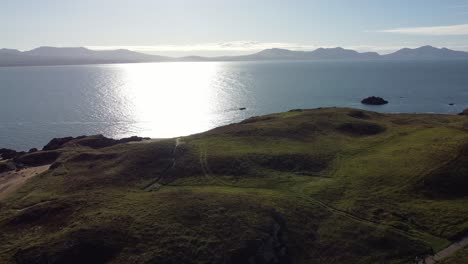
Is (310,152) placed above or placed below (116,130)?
above

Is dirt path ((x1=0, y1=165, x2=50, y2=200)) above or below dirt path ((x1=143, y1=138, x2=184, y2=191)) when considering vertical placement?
below

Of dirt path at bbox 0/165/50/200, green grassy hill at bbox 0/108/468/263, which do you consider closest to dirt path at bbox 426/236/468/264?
green grassy hill at bbox 0/108/468/263

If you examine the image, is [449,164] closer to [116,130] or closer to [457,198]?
[457,198]

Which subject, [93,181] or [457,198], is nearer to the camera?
[457,198]

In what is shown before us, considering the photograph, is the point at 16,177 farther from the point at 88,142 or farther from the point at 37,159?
the point at 88,142

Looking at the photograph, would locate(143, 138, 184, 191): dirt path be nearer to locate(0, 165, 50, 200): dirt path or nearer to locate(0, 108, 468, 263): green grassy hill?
locate(0, 108, 468, 263): green grassy hill

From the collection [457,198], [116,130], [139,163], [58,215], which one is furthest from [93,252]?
[116,130]

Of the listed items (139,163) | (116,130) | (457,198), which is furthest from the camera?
(116,130)
